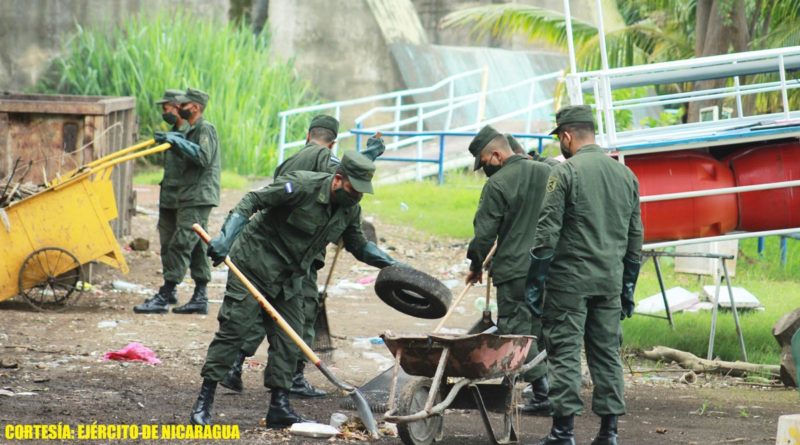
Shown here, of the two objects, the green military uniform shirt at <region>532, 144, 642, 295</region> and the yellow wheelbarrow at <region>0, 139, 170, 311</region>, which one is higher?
the green military uniform shirt at <region>532, 144, 642, 295</region>

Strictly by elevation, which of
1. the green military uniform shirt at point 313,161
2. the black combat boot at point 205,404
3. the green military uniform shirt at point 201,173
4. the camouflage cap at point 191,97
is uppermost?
the camouflage cap at point 191,97

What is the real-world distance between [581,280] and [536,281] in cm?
24

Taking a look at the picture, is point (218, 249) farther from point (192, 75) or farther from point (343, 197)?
point (192, 75)

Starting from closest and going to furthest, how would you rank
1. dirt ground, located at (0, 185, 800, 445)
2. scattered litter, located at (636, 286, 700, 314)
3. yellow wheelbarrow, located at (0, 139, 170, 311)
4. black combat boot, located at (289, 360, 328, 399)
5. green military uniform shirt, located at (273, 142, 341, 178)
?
1. dirt ground, located at (0, 185, 800, 445)
2. black combat boot, located at (289, 360, 328, 399)
3. green military uniform shirt, located at (273, 142, 341, 178)
4. yellow wheelbarrow, located at (0, 139, 170, 311)
5. scattered litter, located at (636, 286, 700, 314)

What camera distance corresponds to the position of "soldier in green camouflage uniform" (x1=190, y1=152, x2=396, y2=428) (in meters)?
6.32

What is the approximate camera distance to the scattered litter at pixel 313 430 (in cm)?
627

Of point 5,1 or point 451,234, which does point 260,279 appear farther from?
point 5,1

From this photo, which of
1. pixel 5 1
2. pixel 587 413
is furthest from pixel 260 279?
pixel 5 1

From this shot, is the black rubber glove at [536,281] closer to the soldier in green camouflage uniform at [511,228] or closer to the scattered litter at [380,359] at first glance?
the soldier in green camouflage uniform at [511,228]

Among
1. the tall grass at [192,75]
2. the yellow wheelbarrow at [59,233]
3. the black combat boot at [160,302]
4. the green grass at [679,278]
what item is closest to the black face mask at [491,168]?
the green grass at [679,278]

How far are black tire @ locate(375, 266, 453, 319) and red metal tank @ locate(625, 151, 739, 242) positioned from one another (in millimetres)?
1685

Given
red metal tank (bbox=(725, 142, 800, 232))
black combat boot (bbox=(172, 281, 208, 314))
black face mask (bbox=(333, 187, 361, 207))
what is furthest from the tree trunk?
black face mask (bbox=(333, 187, 361, 207))

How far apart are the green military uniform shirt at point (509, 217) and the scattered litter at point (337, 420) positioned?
139 centimetres

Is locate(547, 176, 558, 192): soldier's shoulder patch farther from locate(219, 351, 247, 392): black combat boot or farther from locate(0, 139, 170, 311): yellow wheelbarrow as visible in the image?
locate(0, 139, 170, 311): yellow wheelbarrow
